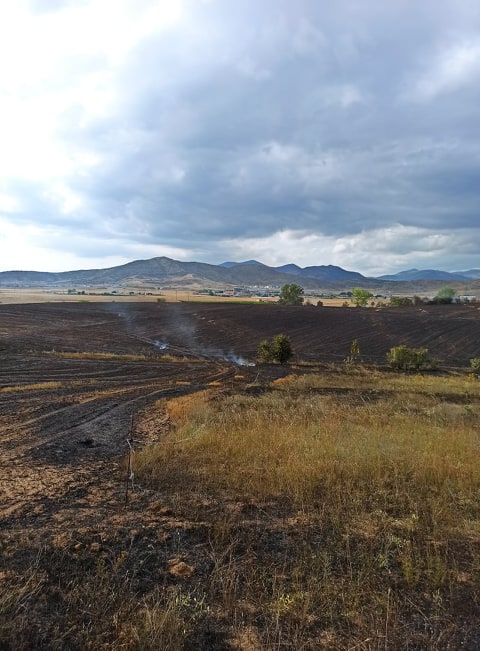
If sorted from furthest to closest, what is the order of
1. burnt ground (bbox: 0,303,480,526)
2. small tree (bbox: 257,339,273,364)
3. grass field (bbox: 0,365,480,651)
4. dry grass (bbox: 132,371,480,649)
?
small tree (bbox: 257,339,273,364)
burnt ground (bbox: 0,303,480,526)
dry grass (bbox: 132,371,480,649)
grass field (bbox: 0,365,480,651)

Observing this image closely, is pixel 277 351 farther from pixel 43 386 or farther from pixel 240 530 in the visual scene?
pixel 240 530

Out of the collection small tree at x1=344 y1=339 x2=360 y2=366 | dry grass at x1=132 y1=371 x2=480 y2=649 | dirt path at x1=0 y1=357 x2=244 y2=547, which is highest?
dry grass at x1=132 y1=371 x2=480 y2=649

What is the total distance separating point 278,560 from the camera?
14.3 feet

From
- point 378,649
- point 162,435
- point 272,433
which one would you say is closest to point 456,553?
point 378,649

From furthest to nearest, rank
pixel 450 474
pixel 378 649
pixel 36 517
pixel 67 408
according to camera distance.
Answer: pixel 67 408, pixel 450 474, pixel 36 517, pixel 378 649

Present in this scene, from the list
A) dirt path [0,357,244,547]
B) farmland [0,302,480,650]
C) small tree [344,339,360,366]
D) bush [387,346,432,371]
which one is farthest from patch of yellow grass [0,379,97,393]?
bush [387,346,432,371]

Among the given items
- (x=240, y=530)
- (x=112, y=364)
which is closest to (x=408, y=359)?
(x=112, y=364)

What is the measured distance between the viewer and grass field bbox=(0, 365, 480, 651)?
337 cm

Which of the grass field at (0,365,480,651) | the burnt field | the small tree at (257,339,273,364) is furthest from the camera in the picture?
the burnt field

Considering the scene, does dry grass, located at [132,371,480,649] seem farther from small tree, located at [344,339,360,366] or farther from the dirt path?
small tree, located at [344,339,360,366]

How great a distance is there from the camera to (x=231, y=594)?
3.81 m

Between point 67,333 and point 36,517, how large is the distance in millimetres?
50827

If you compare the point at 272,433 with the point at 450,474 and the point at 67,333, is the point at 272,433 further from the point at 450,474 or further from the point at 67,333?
the point at 67,333

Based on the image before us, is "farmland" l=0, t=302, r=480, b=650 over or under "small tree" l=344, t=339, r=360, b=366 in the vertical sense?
over
